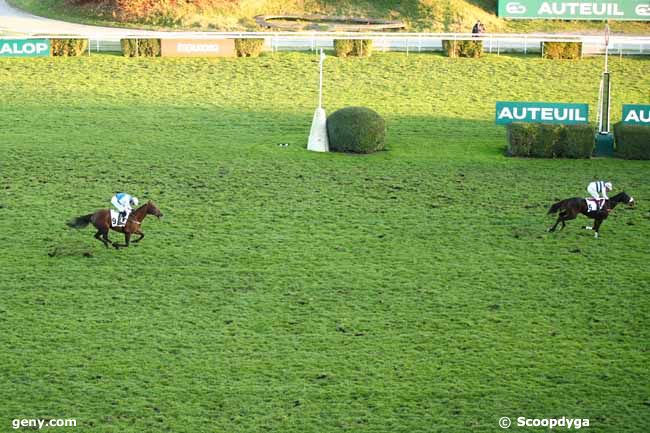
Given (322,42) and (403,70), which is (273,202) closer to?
(403,70)

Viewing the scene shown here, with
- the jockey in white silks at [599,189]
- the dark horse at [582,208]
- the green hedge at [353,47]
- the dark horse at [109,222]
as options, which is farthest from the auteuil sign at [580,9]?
the dark horse at [109,222]

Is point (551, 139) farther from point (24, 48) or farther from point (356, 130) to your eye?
point (24, 48)

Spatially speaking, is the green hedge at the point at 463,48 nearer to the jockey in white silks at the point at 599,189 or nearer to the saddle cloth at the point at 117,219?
the jockey in white silks at the point at 599,189

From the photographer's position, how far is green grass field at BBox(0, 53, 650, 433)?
15859 millimetres

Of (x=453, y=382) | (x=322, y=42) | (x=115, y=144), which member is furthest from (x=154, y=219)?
(x=322, y=42)

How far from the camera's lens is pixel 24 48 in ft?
116

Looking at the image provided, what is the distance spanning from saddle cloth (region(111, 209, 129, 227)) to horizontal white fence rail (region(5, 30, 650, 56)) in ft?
60.4

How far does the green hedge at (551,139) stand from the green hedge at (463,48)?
9809 mm

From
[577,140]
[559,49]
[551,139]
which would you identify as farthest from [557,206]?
[559,49]

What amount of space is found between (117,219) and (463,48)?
20755 millimetres

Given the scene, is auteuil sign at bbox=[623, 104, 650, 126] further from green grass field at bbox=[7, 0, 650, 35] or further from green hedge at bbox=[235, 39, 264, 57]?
green grass field at bbox=[7, 0, 650, 35]

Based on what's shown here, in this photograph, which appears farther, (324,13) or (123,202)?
(324,13)

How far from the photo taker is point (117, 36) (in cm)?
3831

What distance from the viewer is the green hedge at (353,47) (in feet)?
126
